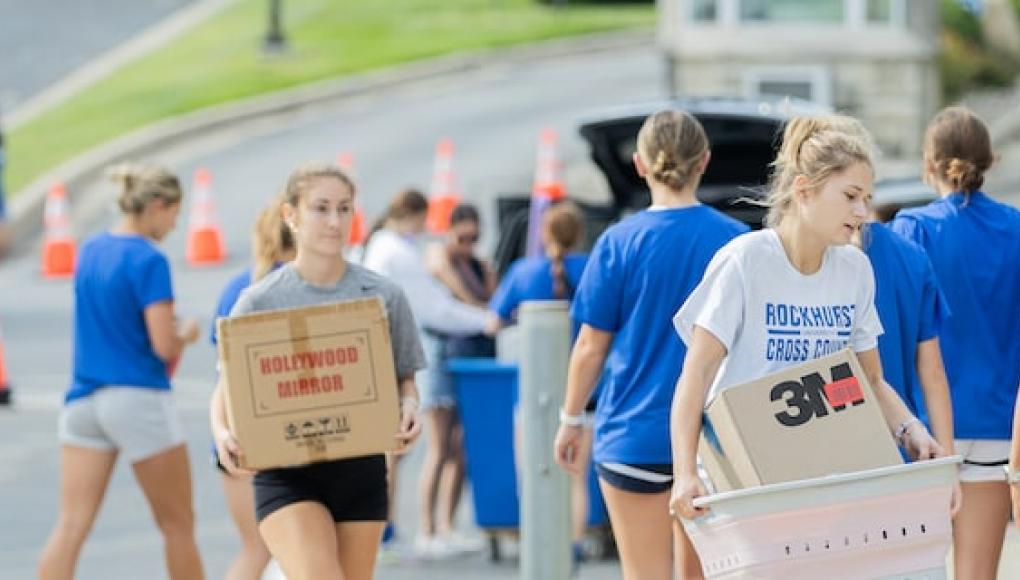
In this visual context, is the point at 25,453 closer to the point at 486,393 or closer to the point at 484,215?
the point at 486,393

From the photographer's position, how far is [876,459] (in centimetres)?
542

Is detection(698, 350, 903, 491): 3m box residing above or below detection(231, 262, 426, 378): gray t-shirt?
below

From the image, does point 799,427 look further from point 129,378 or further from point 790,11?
point 790,11

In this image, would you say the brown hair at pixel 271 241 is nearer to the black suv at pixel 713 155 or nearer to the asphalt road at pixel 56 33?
the black suv at pixel 713 155

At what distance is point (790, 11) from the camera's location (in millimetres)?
23984

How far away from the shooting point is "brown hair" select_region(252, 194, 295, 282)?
7695mm

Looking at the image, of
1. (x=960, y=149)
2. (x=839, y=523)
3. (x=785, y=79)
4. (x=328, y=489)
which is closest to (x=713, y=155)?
(x=960, y=149)

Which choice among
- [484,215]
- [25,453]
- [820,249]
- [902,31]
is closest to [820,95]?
[902,31]

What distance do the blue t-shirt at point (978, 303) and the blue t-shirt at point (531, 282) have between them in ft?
11.3

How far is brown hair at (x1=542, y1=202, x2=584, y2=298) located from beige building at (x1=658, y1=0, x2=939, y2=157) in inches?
533

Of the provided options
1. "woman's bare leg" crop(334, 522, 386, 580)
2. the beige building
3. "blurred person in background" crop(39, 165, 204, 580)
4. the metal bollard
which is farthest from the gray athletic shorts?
the beige building

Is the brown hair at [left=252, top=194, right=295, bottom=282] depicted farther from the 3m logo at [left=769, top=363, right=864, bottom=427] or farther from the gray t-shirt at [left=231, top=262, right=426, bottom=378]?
the 3m logo at [left=769, top=363, right=864, bottom=427]

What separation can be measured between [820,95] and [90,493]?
16.6m

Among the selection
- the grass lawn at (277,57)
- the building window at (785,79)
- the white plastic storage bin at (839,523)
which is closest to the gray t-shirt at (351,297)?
the white plastic storage bin at (839,523)
